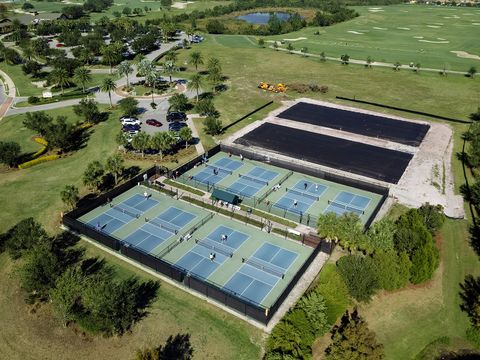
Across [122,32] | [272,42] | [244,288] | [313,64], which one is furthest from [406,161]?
[122,32]

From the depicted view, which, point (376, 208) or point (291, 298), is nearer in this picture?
point (291, 298)

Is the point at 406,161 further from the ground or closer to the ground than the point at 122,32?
closer to the ground

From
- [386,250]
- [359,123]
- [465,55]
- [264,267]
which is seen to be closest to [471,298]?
[386,250]

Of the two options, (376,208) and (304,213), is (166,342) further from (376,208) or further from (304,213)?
(376,208)

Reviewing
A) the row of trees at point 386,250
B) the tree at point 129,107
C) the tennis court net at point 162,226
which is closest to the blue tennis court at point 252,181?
the tennis court net at point 162,226

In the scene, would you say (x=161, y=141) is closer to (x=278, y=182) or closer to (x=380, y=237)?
(x=278, y=182)

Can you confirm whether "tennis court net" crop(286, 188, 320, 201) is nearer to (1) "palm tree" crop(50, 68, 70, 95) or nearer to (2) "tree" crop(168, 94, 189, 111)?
(2) "tree" crop(168, 94, 189, 111)

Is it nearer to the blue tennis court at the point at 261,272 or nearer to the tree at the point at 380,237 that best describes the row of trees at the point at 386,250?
the tree at the point at 380,237
